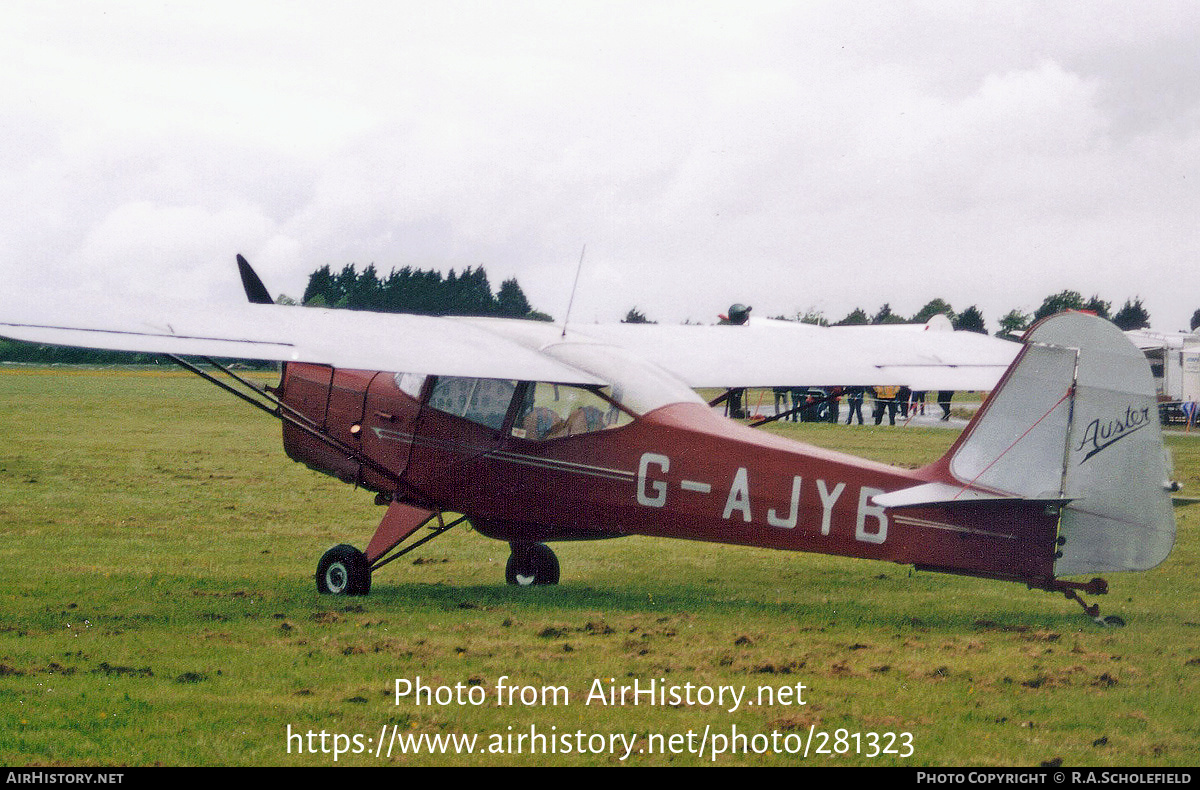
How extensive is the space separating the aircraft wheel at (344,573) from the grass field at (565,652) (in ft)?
0.58

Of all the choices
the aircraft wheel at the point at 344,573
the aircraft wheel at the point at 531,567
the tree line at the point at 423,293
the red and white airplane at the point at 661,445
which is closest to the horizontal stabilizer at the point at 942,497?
the red and white airplane at the point at 661,445

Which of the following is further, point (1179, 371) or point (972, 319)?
point (972, 319)

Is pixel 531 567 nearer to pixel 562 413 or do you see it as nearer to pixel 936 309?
pixel 562 413

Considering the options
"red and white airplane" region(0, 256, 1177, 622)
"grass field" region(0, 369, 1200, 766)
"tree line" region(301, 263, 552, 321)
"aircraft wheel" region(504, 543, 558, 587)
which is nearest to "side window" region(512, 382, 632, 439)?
"red and white airplane" region(0, 256, 1177, 622)

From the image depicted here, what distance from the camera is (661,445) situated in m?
7.64

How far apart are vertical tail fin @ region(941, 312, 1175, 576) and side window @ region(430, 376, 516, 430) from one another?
135 inches

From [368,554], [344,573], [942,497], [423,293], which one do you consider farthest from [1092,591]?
[423,293]

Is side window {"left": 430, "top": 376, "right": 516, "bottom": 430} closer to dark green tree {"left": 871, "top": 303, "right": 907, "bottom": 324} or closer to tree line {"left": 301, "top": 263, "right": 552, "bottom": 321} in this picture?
tree line {"left": 301, "top": 263, "right": 552, "bottom": 321}

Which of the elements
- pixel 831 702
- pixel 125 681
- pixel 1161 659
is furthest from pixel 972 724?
pixel 125 681

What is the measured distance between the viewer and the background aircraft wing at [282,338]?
291 inches

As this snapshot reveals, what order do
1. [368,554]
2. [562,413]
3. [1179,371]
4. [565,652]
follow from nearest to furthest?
[565,652]
[562,413]
[368,554]
[1179,371]

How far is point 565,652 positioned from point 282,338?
3.08 metres
